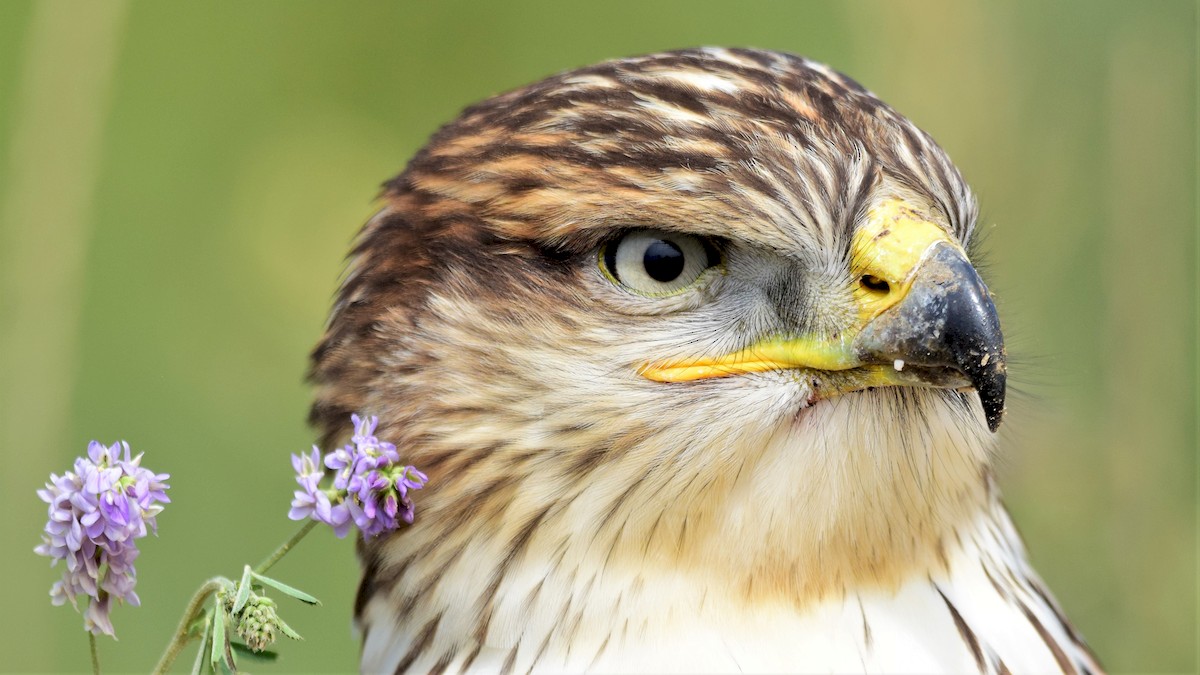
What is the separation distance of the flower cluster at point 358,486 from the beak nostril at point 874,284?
629mm

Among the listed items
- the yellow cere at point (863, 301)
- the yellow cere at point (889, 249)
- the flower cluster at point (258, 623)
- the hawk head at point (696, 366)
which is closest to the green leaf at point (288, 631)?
the flower cluster at point (258, 623)

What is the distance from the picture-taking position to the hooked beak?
180 cm

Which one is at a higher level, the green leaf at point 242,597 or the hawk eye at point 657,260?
the hawk eye at point 657,260

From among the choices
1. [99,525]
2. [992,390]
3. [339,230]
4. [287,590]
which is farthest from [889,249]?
[339,230]

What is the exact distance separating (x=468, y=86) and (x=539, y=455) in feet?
8.42

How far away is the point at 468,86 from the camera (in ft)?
14.3

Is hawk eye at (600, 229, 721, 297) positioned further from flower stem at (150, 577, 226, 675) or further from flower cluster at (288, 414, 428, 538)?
flower stem at (150, 577, 226, 675)

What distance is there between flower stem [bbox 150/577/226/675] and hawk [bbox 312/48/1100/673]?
0.50 m

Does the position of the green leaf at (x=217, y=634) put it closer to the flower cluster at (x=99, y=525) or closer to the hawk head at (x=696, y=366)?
the flower cluster at (x=99, y=525)

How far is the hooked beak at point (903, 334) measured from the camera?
1800mm

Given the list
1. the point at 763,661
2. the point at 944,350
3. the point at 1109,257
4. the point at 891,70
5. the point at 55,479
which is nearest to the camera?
the point at 55,479

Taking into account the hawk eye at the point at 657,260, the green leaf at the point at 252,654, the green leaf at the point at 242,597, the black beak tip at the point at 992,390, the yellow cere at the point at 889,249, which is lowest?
the green leaf at the point at 252,654

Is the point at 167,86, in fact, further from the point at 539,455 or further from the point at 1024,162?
the point at 539,455

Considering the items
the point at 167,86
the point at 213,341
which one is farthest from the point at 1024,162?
the point at 167,86
